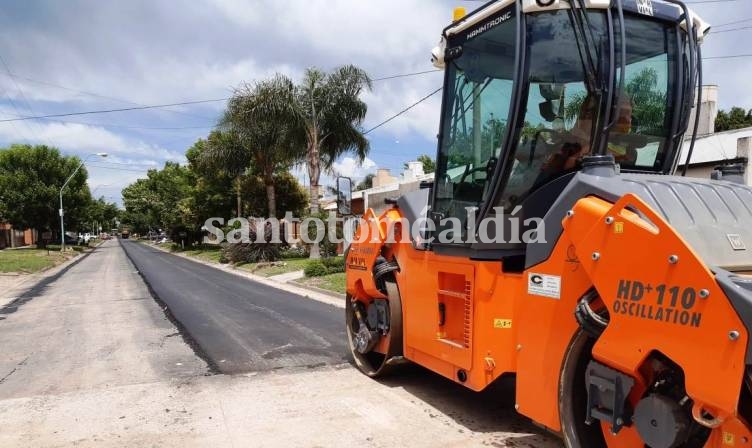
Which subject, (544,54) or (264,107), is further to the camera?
(264,107)

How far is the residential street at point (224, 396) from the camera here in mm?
4418

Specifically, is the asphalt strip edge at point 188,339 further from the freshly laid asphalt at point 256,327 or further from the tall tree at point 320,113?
the tall tree at point 320,113

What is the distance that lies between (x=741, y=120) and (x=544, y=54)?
36.4 meters

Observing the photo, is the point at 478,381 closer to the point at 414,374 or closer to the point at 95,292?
the point at 414,374

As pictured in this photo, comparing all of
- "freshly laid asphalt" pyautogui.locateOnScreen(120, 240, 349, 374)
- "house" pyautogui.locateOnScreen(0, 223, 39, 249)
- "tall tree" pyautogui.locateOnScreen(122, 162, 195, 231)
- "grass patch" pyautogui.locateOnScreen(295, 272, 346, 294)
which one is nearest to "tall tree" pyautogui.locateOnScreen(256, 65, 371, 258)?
"grass patch" pyautogui.locateOnScreen(295, 272, 346, 294)

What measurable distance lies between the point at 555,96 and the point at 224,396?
412 cm

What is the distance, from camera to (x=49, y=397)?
18.0ft

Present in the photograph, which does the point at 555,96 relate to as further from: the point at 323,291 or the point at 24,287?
the point at 24,287

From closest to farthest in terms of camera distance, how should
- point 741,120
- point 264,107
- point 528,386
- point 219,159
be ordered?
point 528,386 < point 264,107 < point 219,159 < point 741,120

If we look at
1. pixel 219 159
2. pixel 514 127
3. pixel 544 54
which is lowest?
pixel 514 127

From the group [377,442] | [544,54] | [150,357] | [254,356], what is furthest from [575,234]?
[150,357]

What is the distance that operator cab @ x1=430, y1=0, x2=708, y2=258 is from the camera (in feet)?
12.1

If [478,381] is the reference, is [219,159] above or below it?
above

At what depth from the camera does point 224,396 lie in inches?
214
